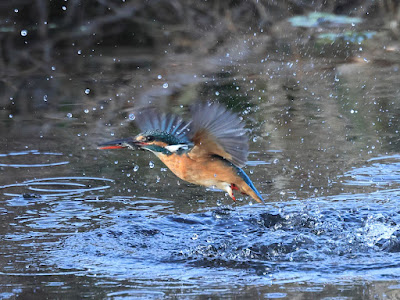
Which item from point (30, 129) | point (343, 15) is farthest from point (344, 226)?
point (343, 15)

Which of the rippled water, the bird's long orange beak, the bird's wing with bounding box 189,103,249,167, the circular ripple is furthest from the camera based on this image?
the circular ripple

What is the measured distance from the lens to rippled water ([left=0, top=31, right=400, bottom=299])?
10.6ft

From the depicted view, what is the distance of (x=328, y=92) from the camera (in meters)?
7.07

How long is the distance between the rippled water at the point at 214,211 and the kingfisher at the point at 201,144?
333 millimetres

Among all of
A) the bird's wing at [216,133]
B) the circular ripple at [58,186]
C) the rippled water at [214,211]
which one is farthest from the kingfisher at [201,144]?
the circular ripple at [58,186]

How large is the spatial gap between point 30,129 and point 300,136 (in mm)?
2078

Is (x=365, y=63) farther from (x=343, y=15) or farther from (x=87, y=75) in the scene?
(x=87, y=75)

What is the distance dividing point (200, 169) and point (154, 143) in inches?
10.4

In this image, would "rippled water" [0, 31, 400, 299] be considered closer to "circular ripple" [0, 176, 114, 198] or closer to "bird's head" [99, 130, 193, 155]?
"circular ripple" [0, 176, 114, 198]

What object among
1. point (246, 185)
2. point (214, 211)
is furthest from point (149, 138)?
point (214, 211)

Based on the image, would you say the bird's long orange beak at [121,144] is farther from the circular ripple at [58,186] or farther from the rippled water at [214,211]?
the circular ripple at [58,186]

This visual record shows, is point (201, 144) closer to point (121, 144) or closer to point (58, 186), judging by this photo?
point (121, 144)

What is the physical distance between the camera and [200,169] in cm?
377

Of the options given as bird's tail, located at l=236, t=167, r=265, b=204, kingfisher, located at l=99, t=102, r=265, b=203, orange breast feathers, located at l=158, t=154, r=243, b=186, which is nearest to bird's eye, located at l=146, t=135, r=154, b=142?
kingfisher, located at l=99, t=102, r=265, b=203
